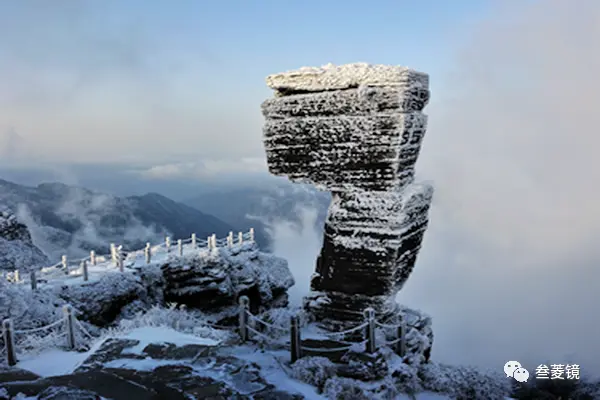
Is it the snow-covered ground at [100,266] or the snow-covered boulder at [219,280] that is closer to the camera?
the snow-covered ground at [100,266]

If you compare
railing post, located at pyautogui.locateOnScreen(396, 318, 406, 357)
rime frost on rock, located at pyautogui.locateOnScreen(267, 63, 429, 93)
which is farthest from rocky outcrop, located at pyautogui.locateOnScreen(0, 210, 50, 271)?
railing post, located at pyautogui.locateOnScreen(396, 318, 406, 357)

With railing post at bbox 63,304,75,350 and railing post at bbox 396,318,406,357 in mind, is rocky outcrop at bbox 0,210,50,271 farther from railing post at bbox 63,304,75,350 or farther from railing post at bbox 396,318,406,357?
railing post at bbox 396,318,406,357

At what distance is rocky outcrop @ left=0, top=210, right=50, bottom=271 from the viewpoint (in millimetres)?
25828

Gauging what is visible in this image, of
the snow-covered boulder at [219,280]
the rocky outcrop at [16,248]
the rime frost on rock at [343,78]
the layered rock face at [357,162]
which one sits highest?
the rime frost on rock at [343,78]

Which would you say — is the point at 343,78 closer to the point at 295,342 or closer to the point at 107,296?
the point at 295,342

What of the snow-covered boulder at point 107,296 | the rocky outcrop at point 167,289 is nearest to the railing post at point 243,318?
the rocky outcrop at point 167,289

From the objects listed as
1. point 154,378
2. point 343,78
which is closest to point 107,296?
point 154,378

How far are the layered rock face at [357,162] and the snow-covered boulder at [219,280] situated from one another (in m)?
14.5

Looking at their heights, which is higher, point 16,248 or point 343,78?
point 343,78

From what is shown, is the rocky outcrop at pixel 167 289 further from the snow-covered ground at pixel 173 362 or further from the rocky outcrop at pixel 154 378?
the rocky outcrop at pixel 154 378

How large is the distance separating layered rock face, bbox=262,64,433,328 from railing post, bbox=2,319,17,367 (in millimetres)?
6159

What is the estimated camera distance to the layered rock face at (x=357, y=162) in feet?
30.3

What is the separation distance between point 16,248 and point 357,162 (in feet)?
84.0

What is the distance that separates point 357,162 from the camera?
9.57 meters
